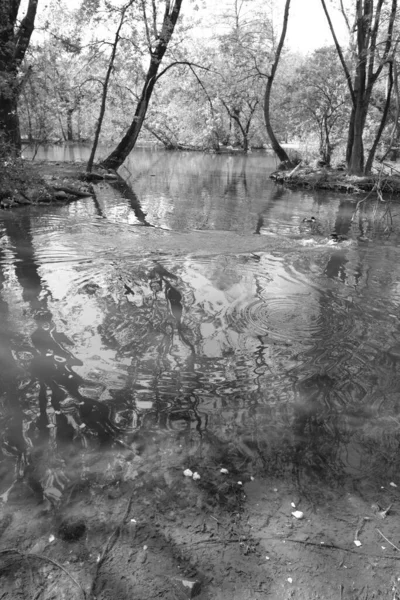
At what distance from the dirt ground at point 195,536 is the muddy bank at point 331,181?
20.1 meters

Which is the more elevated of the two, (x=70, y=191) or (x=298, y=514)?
(x=70, y=191)

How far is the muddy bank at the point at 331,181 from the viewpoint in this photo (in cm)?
2167

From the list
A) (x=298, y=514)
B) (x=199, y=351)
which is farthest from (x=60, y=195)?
(x=298, y=514)

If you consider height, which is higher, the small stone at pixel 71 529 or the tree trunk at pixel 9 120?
the tree trunk at pixel 9 120

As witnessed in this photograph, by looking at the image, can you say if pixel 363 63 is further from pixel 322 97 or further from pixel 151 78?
pixel 151 78

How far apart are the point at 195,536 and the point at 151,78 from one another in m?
23.9

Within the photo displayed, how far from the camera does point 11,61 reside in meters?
16.5

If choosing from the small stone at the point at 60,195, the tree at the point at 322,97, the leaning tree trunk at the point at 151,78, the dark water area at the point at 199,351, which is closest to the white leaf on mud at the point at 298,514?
the dark water area at the point at 199,351

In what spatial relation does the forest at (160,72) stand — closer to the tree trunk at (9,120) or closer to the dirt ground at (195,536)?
the tree trunk at (9,120)

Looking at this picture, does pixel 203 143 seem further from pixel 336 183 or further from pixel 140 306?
pixel 140 306

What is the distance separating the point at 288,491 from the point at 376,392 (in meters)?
2.05

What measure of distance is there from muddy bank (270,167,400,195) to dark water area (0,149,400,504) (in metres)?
10.8

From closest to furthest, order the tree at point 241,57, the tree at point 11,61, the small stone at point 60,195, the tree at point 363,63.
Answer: the tree at point 11,61
the small stone at point 60,195
the tree at point 363,63
the tree at point 241,57

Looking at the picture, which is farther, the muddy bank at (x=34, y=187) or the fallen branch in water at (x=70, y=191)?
the fallen branch in water at (x=70, y=191)
